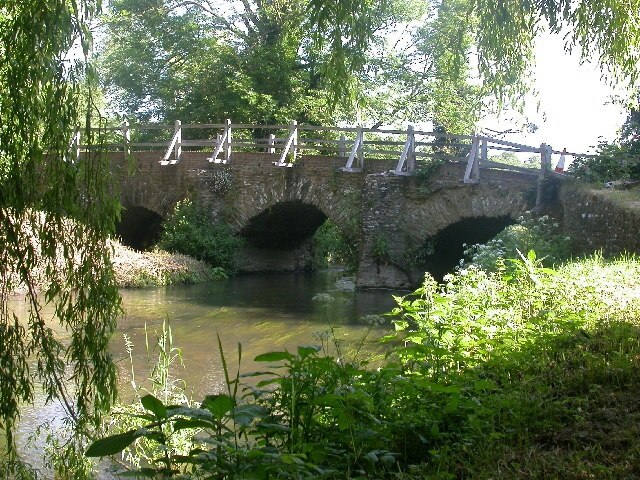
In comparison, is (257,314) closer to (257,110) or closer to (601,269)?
(601,269)

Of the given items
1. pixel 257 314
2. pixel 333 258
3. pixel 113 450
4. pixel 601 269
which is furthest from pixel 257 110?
pixel 113 450

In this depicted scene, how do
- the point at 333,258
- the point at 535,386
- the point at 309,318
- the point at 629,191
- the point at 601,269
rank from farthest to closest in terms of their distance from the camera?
the point at 333,258
the point at 309,318
the point at 629,191
the point at 601,269
the point at 535,386

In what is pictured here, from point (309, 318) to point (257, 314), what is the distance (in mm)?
1092

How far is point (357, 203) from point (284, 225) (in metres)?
4.97

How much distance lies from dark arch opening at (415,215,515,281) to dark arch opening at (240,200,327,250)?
3965mm

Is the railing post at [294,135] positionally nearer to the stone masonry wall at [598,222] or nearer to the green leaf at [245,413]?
the stone masonry wall at [598,222]

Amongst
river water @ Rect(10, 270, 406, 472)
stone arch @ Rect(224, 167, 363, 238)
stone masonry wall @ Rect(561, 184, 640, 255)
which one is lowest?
river water @ Rect(10, 270, 406, 472)

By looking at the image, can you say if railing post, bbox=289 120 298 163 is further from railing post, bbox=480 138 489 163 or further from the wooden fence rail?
railing post, bbox=480 138 489 163

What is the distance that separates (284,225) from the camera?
978 inches

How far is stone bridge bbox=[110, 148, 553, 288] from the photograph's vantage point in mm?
18438

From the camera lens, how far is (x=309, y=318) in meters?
14.5

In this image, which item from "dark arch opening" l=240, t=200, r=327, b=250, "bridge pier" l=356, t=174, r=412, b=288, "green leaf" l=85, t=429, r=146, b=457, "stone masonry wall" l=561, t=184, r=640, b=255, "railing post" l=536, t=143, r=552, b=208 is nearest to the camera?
"green leaf" l=85, t=429, r=146, b=457

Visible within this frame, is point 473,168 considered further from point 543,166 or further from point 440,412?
point 440,412


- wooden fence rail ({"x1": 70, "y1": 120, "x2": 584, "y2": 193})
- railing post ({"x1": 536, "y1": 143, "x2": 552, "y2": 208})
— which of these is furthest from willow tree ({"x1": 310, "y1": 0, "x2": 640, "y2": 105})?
railing post ({"x1": 536, "y1": 143, "x2": 552, "y2": 208})
